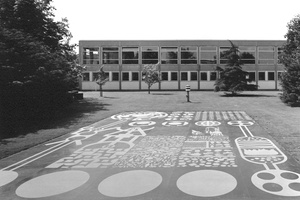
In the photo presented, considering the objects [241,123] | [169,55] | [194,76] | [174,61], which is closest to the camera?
[241,123]

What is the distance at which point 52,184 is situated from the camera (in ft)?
19.4

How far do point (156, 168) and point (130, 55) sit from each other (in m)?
41.5

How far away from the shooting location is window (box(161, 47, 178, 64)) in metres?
46.9

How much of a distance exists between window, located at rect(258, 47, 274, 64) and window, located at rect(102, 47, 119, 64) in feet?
76.8

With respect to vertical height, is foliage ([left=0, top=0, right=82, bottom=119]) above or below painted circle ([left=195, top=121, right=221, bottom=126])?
above

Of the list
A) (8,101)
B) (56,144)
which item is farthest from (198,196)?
(8,101)

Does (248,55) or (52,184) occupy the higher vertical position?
(248,55)

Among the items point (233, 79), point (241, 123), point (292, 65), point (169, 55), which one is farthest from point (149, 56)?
point (241, 123)

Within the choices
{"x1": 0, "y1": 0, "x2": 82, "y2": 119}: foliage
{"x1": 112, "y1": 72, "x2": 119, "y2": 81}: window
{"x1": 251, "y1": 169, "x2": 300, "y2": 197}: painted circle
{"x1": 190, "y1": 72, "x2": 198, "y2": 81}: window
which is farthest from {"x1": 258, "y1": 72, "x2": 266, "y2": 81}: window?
{"x1": 251, "y1": 169, "x2": 300, "y2": 197}: painted circle

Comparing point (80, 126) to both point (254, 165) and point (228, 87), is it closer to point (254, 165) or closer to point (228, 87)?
point (254, 165)

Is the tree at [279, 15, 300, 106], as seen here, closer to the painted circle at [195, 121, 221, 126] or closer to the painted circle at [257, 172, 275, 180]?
the painted circle at [195, 121, 221, 126]

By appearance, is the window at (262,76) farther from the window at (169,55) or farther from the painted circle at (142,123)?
the painted circle at (142,123)

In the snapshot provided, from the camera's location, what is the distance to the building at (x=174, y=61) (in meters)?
45.8

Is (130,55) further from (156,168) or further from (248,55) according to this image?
(156,168)
